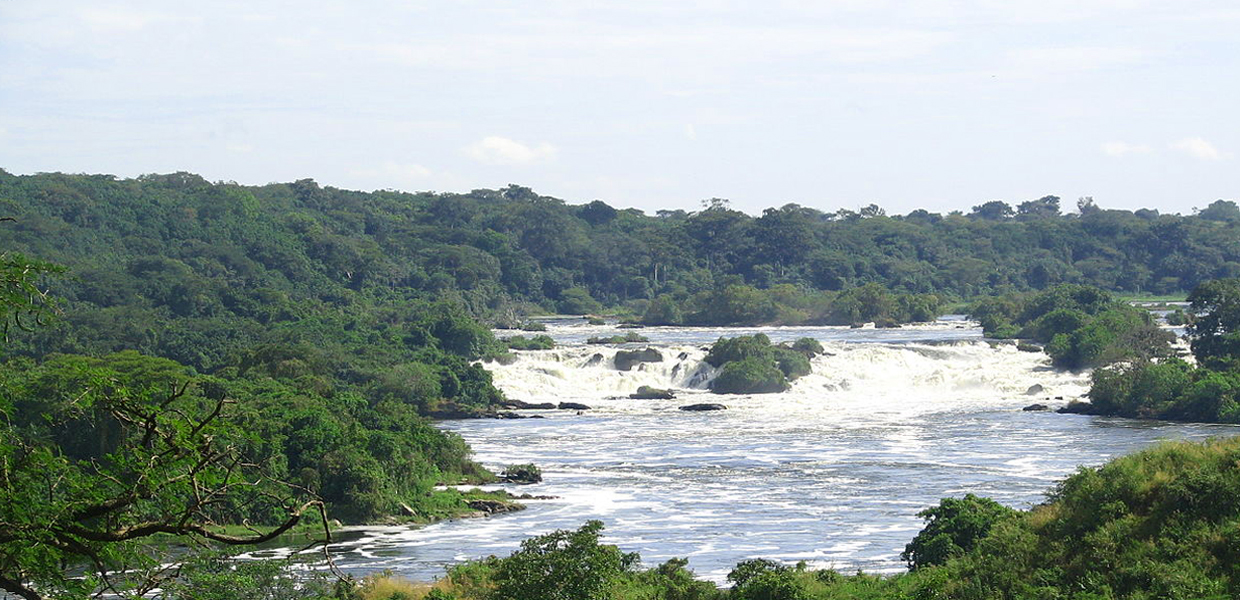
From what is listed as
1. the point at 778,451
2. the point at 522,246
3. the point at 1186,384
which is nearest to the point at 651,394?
the point at 778,451

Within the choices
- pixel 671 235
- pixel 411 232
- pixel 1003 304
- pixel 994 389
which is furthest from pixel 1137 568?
pixel 671 235

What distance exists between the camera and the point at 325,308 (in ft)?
248

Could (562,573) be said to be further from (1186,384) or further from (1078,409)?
(1186,384)

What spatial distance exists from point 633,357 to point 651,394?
147 inches

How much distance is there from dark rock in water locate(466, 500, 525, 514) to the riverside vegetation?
0.55m

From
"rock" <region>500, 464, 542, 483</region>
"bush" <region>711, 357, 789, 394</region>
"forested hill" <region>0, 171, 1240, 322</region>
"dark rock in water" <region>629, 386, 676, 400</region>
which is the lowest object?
"rock" <region>500, 464, 542, 483</region>

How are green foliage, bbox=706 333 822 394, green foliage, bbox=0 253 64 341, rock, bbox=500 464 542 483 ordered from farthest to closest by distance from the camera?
1. green foliage, bbox=706 333 822 394
2. rock, bbox=500 464 542 483
3. green foliage, bbox=0 253 64 341

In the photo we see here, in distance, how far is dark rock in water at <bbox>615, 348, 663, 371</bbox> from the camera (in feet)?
201

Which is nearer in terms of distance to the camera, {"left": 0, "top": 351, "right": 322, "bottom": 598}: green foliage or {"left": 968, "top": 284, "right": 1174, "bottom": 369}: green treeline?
{"left": 0, "top": 351, "right": 322, "bottom": 598}: green foliage

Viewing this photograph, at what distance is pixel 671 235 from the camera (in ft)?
407

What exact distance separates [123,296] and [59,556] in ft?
226

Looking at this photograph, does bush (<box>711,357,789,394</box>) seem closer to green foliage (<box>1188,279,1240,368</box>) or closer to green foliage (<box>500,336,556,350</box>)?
green foliage (<box>500,336,556,350</box>)

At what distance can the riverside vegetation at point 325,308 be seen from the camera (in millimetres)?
6984

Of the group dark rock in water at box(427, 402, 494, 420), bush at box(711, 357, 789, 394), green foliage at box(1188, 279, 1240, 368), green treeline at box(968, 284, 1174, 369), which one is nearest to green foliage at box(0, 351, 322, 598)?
dark rock in water at box(427, 402, 494, 420)
